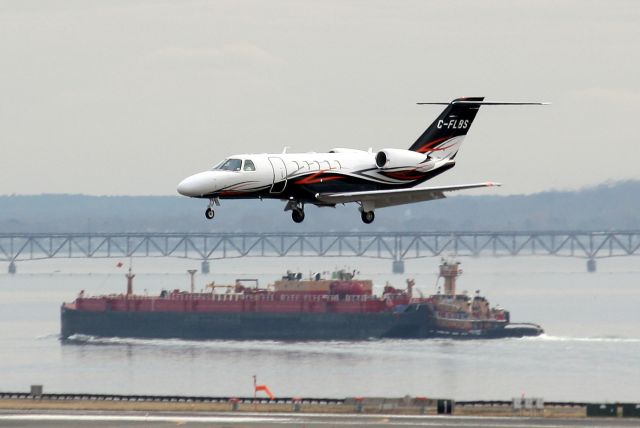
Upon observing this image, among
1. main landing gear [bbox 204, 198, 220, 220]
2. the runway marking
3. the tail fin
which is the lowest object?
the runway marking

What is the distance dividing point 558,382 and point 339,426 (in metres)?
91.0

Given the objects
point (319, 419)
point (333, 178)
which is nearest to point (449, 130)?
point (333, 178)

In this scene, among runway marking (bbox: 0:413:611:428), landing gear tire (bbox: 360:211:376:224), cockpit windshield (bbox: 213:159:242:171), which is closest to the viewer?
cockpit windshield (bbox: 213:159:242:171)

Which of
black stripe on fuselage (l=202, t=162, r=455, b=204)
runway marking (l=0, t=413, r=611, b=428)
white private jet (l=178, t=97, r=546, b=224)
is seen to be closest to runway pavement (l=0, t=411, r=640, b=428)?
runway marking (l=0, t=413, r=611, b=428)

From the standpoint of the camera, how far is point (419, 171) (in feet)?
185

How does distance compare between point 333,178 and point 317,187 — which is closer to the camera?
point 317,187

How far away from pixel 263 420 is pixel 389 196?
5065cm

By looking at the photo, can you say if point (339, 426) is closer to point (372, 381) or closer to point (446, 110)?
point (446, 110)

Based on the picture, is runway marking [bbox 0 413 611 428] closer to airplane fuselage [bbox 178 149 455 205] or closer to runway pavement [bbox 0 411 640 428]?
runway pavement [bbox 0 411 640 428]

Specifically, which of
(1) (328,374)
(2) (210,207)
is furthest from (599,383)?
(2) (210,207)

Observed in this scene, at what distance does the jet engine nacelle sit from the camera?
55.3 metres

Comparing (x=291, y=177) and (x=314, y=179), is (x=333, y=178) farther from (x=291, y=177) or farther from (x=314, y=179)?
(x=291, y=177)

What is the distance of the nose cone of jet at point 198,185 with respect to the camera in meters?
50.0

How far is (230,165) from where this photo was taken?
52438mm
